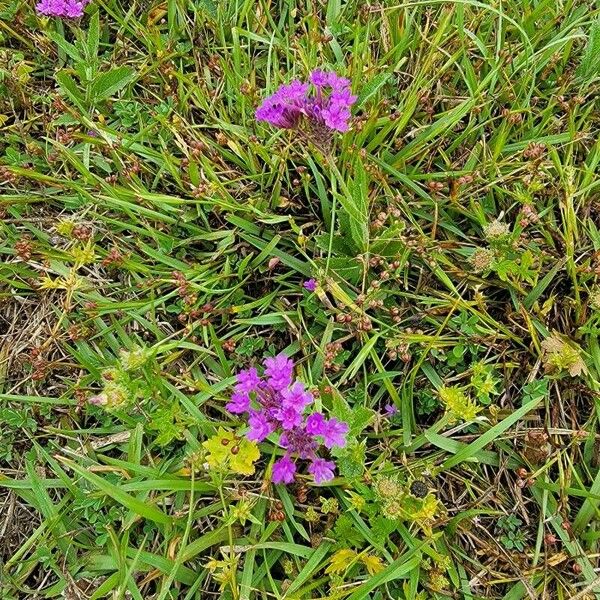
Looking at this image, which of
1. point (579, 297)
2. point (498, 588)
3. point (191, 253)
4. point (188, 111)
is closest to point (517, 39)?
point (579, 297)

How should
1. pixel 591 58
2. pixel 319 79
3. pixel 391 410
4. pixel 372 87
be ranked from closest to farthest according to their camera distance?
1. pixel 319 79
2. pixel 391 410
3. pixel 372 87
4. pixel 591 58

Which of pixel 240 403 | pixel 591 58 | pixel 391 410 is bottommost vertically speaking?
pixel 391 410

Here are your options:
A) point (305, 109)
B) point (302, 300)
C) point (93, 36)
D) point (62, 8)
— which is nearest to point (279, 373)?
point (302, 300)

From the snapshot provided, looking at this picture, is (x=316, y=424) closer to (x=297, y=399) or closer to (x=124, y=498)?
(x=297, y=399)

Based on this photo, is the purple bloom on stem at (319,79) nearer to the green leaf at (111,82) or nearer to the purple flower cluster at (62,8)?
the green leaf at (111,82)

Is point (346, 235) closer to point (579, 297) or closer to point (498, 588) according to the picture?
point (579, 297)

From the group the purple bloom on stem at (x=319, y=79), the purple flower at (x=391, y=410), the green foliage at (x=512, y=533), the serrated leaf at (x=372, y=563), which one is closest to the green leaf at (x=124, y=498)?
the serrated leaf at (x=372, y=563)
